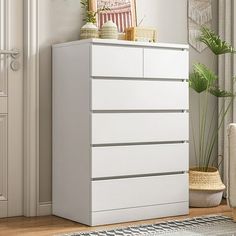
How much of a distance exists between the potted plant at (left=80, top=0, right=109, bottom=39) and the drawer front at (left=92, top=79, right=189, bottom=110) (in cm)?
45

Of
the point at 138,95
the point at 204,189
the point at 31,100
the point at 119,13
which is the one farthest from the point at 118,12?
the point at 204,189

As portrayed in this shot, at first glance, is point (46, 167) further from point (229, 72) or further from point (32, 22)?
point (229, 72)

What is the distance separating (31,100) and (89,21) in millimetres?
687

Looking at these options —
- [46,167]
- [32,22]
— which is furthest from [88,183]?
[32,22]

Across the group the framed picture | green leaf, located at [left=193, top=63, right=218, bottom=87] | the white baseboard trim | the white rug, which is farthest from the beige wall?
green leaf, located at [left=193, top=63, right=218, bottom=87]

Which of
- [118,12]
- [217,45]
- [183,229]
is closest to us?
[183,229]

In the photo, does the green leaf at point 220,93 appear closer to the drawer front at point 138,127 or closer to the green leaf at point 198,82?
the green leaf at point 198,82

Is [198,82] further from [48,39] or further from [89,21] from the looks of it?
[48,39]

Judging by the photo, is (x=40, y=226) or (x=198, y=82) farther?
(x=198, y=82)

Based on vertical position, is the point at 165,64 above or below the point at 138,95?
above

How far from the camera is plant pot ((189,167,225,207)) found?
4.41 meters

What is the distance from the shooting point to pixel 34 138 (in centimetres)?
402

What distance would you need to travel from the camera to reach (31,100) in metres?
4.01

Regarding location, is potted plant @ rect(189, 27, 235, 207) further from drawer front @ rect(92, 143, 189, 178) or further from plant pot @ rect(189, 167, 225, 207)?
drawer front @ rect(92, 143, 189, 178)
